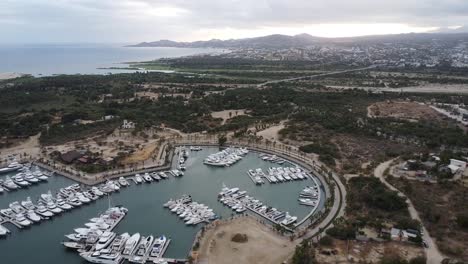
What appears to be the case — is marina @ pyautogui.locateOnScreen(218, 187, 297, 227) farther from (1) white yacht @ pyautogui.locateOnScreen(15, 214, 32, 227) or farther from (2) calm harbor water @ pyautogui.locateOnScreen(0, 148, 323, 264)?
(1) white yacht @ pyautogui.locateOnScreen(15, 214, 32, 227)

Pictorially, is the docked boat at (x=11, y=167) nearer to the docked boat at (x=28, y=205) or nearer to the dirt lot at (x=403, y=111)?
the docked boat at (x=28, y=205)

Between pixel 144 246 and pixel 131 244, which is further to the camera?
pixel 131 244

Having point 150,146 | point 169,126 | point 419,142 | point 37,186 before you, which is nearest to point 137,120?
point 169,126

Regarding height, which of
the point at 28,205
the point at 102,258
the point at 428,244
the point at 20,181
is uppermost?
the point at 20,181

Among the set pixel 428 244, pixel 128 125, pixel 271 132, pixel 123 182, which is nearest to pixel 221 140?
pixel 271 132

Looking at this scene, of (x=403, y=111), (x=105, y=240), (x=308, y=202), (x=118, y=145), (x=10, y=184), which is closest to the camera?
(x=105, y=240)

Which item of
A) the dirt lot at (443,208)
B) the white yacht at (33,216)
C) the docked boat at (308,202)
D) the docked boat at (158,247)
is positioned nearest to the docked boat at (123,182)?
the white yacht at (33,216)

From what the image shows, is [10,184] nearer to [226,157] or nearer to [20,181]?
[20,181]

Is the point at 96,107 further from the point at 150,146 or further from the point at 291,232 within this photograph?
the point at 291,232
